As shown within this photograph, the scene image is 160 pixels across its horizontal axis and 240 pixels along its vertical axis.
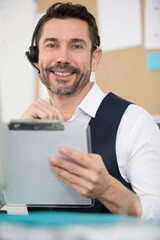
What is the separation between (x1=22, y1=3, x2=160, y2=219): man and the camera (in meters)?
0.54

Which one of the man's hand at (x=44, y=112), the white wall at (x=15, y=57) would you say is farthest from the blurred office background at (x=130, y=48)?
the man's hand at (x=44, y=112)

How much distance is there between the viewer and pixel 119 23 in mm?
1275

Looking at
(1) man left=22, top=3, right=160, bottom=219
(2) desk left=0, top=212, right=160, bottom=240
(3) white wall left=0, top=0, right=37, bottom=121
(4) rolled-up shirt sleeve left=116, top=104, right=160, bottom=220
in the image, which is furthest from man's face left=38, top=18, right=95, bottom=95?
(2) desk left=0, top=212, right=160, bottom=240

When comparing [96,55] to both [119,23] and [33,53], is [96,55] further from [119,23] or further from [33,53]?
[119,23]

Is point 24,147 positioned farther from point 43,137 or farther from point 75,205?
point 75,205

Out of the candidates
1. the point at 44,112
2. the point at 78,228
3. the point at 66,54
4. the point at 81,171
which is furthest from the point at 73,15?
the point at 78,228

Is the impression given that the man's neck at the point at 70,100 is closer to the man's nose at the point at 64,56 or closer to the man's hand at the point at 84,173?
the man's nose at the point at 64,56

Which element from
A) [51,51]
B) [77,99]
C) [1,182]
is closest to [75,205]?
[1,182]

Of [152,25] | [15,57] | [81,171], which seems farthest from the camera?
[15,57]

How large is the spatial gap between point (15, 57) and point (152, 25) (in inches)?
29.0

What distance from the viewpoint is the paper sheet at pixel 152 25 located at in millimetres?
1206

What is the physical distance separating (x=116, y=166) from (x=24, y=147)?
1.06 ft

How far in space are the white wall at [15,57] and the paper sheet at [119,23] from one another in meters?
0.42

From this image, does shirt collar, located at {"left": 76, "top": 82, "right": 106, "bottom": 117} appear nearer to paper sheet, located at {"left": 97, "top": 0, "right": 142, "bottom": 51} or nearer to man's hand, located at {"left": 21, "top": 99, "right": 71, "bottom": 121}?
man's hand, located at {"left": 21, "top": 99, "right": 71, "bottom": 121}
